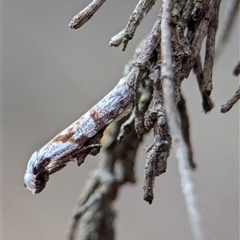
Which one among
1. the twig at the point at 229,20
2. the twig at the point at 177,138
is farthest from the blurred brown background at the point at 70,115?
the twig at the point at 177,138

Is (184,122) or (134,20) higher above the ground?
(134,20)

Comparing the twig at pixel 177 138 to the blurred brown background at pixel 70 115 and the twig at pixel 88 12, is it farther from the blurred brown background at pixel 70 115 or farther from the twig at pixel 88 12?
the blurred brown background at pixel 70 115

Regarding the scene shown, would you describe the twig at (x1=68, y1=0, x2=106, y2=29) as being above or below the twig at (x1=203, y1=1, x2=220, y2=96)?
above

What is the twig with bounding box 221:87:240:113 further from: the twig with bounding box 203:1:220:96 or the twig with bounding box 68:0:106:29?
the twig with bounding box 68:0:106:29

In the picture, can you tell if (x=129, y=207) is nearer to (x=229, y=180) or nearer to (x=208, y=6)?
(x=229, y=180)

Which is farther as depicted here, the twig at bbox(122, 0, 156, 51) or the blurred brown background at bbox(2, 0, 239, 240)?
the blurred brown background at bbox(2, 0, 239, 240)

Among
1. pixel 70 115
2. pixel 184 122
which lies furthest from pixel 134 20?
pixel 70 115

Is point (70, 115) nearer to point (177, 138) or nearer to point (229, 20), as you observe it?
point (229, 20)

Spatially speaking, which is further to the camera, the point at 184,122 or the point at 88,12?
the point at 184,122

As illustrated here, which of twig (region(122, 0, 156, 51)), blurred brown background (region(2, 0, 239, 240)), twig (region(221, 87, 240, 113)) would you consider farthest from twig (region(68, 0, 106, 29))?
blurred brown background (region(2, 0, 239, 240))
